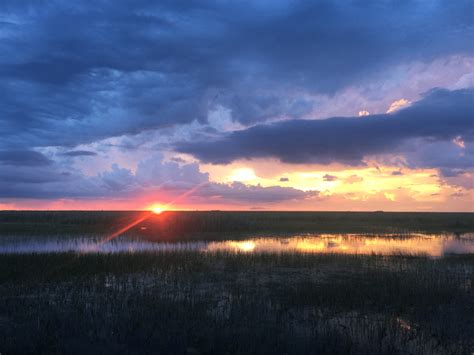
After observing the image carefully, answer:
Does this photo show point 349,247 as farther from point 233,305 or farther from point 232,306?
point 232,306

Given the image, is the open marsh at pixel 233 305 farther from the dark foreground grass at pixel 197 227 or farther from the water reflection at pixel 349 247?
the dark foreground grass at pixel 197 227

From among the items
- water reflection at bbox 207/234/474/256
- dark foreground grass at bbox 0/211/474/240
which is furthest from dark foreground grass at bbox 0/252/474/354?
dark foreground grass at bbox 0/211/474/240

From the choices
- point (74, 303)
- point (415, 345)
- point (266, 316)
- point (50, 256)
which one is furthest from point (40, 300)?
point (415, 345)

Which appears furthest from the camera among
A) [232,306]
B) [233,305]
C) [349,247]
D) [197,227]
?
[197,227]

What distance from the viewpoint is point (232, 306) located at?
38.6 ft

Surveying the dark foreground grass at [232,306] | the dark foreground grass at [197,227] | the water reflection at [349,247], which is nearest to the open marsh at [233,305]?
the dark foreground grass at [232,306]

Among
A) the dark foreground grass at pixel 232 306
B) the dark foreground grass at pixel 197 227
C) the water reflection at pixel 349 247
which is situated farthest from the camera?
the dark foreground grass at pixel 197 227

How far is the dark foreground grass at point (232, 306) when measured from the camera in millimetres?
8516

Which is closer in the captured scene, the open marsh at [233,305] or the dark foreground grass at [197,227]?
the open marsh at [233,305]

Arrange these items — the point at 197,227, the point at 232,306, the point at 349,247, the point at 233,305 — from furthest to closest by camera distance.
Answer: the point at 197,227, the point at 349,247, the point at 233,305, the point at 232,306

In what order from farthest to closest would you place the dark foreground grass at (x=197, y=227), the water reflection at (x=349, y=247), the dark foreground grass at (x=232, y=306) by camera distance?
the dark foreground grass at (x=197, y=227), the water reflection at (x=349, y=247), the dark foreground grass at (x=232, y=306)

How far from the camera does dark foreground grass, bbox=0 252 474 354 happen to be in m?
8.52

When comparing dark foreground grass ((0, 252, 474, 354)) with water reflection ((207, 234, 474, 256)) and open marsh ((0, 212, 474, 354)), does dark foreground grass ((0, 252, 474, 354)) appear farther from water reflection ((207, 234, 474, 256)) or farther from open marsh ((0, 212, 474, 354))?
water reflection ((207, 234, 474, 256))

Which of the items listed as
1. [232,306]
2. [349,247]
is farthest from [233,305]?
[349,247]
